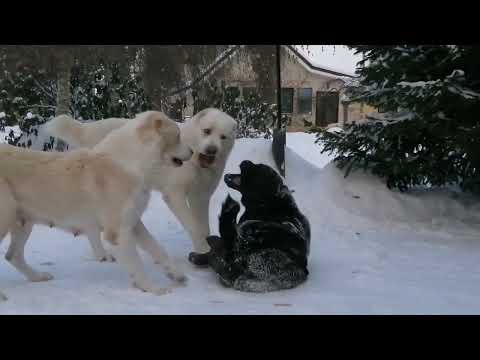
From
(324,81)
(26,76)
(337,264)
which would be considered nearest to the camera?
(337,264)

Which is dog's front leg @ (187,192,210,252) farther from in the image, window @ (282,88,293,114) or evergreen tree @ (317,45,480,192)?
window @ (282,88,293,114)

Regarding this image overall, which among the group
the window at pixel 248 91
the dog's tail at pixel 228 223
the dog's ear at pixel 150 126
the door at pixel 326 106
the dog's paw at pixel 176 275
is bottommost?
the door at pixel 326 106

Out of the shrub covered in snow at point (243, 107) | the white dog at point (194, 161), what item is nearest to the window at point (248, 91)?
the shrub covered in snow at point (243, 107)

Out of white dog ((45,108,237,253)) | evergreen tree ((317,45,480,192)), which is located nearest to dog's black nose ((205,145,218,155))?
white dog ((45,108,237,253))

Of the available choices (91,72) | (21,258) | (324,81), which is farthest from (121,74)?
(324,81)

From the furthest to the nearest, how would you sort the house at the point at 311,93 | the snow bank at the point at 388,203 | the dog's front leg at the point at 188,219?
1. the house at the point at 311,93
2. the snow bank at the point at 388,203
3. the dog's front leg at the point at 188,219

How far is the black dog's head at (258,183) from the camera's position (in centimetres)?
380

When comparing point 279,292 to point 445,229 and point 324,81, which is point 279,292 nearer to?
point 445,229

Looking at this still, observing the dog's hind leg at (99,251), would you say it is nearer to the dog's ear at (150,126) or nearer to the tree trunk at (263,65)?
the dog's ear at (150,126)

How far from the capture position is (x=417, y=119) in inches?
204

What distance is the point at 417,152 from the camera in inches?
221

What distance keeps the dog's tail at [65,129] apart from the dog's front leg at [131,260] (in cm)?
138
